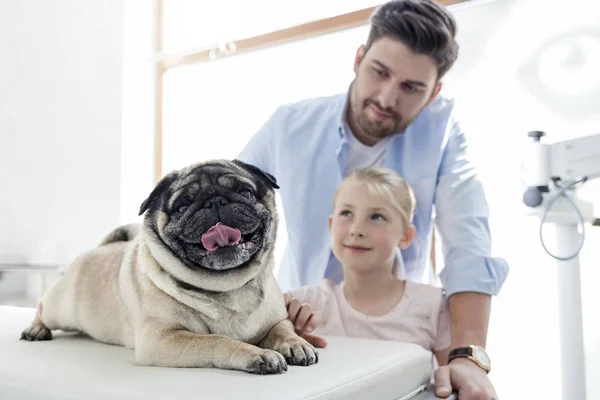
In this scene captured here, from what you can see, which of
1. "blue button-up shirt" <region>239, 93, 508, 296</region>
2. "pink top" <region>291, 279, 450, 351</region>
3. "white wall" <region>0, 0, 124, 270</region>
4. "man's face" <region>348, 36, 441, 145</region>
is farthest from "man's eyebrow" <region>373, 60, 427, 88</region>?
"white wall" <region>0, 0, 124, 270</region>

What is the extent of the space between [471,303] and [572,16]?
1307 mm

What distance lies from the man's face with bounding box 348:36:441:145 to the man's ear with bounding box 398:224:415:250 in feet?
0.86

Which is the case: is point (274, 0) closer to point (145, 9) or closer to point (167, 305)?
point (145, 9)

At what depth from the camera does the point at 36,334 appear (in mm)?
946

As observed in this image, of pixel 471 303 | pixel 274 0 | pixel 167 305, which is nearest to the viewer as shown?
pixel 167 305

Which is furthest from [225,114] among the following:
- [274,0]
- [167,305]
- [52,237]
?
[167,305]

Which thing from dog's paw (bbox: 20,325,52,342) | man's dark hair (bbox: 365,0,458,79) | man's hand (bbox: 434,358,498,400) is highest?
man's dark hair (bbox: 365,0,458,79)

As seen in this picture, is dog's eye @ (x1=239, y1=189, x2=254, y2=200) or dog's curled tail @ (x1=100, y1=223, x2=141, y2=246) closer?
dog's eye @ (x1=239, y1=189, x2=254, y2=200)

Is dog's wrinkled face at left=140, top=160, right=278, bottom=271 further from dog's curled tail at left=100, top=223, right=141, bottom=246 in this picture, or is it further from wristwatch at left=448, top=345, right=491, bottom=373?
wristwatch at left=448, top=345, right=491, bottom=373

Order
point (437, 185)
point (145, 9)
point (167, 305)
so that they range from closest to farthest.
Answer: point (167, 305)
point (437, 185)
point (145, 9)

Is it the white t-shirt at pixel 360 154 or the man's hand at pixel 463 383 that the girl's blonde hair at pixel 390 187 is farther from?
the man's hand at pixel 463 383

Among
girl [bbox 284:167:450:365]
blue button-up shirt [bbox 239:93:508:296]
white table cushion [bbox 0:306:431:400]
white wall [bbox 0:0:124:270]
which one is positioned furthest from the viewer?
white wall [bbox 0:0:124:270]

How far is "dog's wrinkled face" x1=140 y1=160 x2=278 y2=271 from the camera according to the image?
0.72 m

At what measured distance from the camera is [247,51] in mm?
2887
